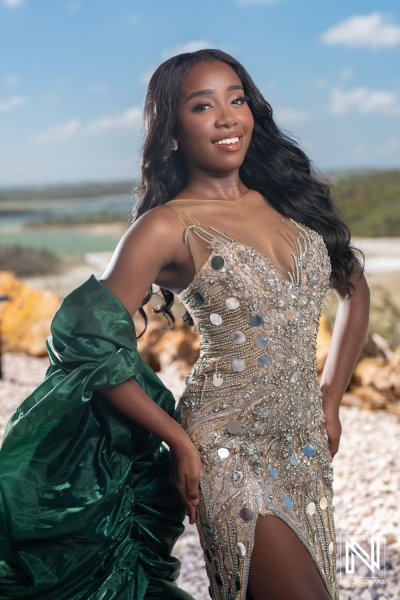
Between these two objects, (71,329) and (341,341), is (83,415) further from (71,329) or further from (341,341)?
(341,341)

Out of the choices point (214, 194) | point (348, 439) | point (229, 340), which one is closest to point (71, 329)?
point (229, 340)

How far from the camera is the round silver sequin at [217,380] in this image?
7.03 feet

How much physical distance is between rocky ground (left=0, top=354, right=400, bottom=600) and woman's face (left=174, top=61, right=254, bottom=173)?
6.74 feet

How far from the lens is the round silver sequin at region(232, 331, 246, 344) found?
2123 mm

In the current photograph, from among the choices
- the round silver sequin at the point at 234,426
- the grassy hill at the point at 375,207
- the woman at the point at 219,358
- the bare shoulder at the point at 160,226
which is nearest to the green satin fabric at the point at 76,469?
the woman at the point at 219,358

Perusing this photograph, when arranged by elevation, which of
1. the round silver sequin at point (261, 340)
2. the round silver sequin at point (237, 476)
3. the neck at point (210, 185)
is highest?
the neck at point (210, 185)

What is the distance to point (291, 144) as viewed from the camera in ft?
8.21

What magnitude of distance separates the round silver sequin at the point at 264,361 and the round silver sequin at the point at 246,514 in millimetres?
393

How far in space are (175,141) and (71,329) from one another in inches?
25.4

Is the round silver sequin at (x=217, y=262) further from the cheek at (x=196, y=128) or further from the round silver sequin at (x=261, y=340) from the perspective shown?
the cheek at (x=196, y=128)

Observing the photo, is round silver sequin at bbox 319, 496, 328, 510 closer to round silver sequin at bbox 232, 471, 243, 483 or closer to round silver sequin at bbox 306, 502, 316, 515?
round silver sequin at bbox 306, 502, 316, 515

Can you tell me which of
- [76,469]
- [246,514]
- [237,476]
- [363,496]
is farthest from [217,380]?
[363,496]

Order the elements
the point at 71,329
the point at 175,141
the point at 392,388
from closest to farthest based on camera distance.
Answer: the point at 71,329 < the point at 175,141 < the point at 392,388

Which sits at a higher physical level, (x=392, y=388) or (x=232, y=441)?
(x=232, y=441)
